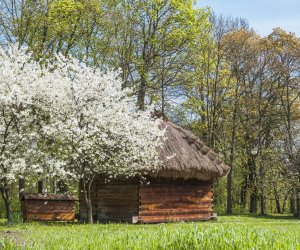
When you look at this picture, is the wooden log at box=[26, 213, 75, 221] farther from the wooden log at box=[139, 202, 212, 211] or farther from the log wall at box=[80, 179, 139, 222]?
the wooden log at box=[139, 202, 212, 211]

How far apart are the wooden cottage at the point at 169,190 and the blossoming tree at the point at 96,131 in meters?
1.04

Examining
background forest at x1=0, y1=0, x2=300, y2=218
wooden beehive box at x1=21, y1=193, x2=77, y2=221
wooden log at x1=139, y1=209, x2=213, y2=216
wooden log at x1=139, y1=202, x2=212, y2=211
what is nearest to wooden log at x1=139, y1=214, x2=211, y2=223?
wooden log at x1=139, y1=209, x2=213, y2=216

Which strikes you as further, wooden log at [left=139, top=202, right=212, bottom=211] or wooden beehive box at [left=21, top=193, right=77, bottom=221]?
wooden log at [left=139, top=202, right=212, bottom=211]

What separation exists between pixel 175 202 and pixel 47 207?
597 centimetres

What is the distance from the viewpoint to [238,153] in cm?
A: 4038

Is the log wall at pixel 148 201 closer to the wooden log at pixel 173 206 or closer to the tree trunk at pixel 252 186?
the wooden log at pixel 173 206

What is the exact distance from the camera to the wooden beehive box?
874 inches

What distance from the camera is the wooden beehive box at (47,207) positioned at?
2220cm

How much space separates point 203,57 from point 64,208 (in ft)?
60.7

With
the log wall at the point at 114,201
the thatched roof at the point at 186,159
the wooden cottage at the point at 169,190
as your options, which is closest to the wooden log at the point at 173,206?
the wooden cottage at the point at 169,190

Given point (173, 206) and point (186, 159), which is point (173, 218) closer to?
point (173, 206)

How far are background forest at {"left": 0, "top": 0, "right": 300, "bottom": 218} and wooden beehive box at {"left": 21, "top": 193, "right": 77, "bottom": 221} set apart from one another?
28.4 feet

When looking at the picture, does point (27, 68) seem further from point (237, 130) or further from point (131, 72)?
point (237, 130)

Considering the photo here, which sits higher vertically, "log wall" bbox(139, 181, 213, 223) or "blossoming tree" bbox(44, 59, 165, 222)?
"blossoming tree" bbox(44, 59, 165, 222)
